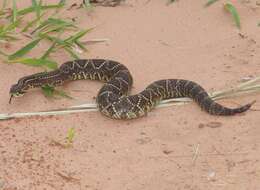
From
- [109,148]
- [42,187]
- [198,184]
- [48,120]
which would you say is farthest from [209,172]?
[48,120]

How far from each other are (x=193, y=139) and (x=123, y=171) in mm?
1047

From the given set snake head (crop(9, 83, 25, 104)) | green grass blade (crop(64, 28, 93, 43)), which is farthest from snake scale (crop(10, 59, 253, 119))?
green grass blade (crop(64, 28, 93, 43))

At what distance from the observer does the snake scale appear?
7.95 metres

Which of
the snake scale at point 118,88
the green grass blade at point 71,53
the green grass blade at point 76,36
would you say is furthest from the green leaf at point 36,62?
the green grass blade at point 76,36

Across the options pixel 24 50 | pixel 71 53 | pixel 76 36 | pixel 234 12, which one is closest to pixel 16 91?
pixel 24 50

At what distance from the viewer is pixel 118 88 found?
27.7ft

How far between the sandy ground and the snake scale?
0.41 ft

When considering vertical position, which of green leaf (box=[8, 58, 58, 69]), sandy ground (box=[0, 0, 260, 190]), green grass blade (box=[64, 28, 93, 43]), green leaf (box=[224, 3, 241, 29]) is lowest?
sandy ground (box=[0, 0, 260, 190])

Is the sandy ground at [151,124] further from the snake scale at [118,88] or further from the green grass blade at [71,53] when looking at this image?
the green grass blade at [71,53]

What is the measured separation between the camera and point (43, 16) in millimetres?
10266

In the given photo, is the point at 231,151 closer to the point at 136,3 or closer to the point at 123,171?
the point at 123,171

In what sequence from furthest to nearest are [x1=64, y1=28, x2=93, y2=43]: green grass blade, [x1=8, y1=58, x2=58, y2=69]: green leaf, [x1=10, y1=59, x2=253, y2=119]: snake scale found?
[x1=64, y1=28, x2=93, y2=43]: green grass blade → [x1=8, y1=58, x2=58, y2=69]: green leaf → [x1=10, y1=59, x2=253, y2=119]: snake scale

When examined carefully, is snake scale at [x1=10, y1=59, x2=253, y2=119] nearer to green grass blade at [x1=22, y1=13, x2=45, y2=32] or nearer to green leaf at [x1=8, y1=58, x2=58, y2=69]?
green leaf at [x1=8, y1=58, x2=58, y2=69]

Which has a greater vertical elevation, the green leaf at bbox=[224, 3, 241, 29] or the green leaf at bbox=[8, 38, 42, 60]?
the green leaf at bbox=[224, 3, 241, 29]
